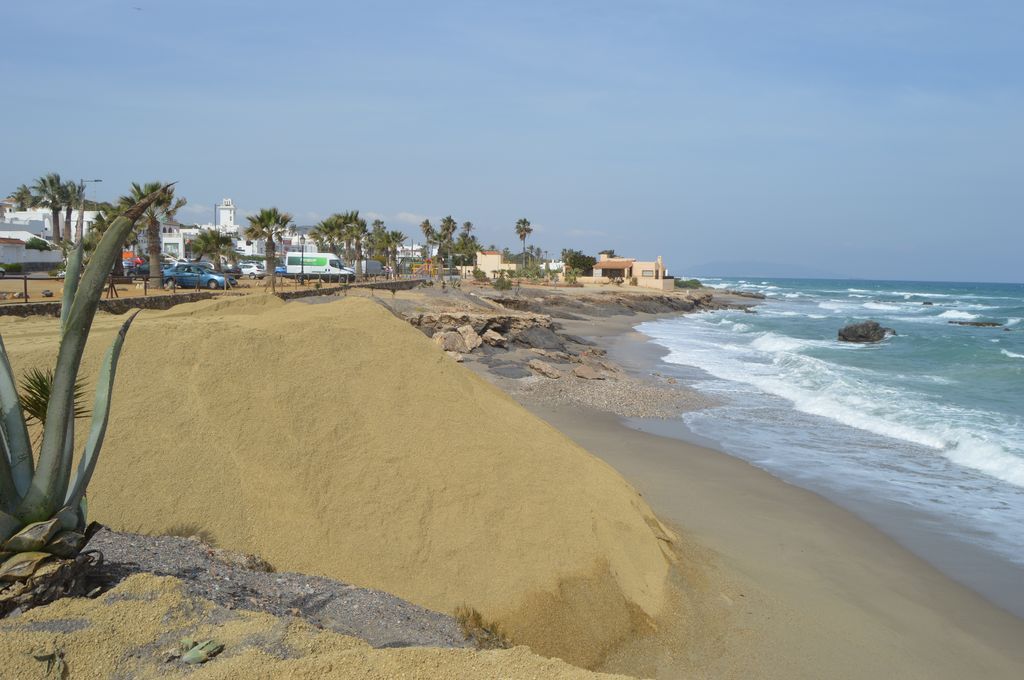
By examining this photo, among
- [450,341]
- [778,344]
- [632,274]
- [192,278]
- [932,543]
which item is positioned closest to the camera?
[932,543]

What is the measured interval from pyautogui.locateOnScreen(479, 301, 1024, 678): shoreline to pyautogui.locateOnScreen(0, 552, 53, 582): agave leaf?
13.1 feet

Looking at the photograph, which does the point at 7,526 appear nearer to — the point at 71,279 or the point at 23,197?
the point at 71,279

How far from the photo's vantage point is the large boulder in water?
42.5 metres

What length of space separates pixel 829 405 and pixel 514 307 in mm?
27763

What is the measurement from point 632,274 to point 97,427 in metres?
88.4

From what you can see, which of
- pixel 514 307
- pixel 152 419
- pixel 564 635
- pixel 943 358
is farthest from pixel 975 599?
pixel 514 307

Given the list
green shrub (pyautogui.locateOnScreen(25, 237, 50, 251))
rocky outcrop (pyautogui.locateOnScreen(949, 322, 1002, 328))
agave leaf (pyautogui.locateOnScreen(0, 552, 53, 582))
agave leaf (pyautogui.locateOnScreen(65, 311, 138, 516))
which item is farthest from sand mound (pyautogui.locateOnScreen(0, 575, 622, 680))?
rocky outcrop (pyautogui.locateOnScreen(949, 322, 1002, 328))

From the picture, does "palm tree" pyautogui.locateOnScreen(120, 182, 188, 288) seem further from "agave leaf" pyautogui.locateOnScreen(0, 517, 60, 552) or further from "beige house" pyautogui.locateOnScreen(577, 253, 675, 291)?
"beige house" pyautogui.locateOnScreen(577, 253, 675, 291)

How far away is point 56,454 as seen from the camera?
3.86 meters

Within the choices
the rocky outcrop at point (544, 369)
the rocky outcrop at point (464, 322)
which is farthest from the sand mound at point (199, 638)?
the rocky outcrop at point (464, 322)

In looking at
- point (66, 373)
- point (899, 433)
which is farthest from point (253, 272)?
point (66, 373)

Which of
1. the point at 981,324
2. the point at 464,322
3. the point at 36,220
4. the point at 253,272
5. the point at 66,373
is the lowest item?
the point at 981,324

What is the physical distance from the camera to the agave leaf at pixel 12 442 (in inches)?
150

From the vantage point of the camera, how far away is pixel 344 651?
145 inches
